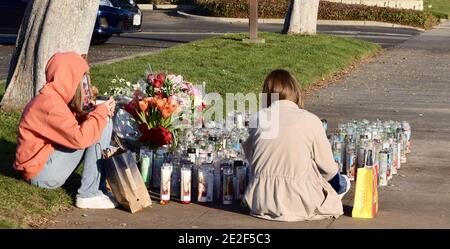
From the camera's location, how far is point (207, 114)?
1198 cm

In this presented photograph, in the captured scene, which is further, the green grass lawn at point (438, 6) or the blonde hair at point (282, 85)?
the green grass lawn at point (438, 6)

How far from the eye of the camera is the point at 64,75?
868cm

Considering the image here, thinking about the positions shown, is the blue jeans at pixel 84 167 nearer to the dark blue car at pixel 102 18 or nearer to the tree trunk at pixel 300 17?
the dark blue car at pixel 102 18

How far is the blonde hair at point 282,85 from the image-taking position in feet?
27.9

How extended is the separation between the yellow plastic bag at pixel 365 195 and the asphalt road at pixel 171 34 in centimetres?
990

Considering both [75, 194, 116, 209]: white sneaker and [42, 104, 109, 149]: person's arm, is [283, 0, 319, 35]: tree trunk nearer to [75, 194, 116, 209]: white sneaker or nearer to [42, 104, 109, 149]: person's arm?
[75, 194, 116, 209]: white sneaker

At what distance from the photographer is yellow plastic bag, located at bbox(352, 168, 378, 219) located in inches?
341

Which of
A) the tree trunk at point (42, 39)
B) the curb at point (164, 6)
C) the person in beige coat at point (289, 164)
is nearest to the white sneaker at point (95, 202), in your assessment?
the person in beige coat at point (289, 164)

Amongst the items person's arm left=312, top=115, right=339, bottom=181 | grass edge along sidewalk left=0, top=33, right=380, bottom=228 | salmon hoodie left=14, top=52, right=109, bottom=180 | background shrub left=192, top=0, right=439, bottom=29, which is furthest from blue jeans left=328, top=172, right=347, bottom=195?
background shrub left=192, top=0, right=439, bottom=29

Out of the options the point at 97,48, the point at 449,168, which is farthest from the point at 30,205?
the point at 97,48

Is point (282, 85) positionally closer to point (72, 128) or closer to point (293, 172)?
point (293, 172)

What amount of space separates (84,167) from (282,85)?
1.68 m

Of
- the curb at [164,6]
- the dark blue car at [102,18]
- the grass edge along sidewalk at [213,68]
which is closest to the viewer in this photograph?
the grass edge along sidewalk at [213,68]

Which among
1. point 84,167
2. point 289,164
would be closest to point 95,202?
point 84,167
